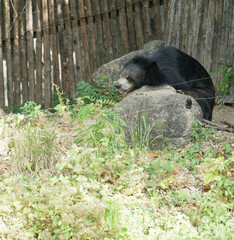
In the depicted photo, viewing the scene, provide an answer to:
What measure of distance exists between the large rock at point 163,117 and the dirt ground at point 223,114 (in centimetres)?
175

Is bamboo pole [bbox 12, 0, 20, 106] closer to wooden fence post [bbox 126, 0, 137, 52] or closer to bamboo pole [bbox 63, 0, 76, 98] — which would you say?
bamboo pole [bbox 63, 0, 76, 98]

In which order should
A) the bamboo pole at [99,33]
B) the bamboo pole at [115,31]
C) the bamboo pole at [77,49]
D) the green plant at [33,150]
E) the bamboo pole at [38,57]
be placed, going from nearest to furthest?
the green plant at [33,150] < the bamboo pole at [115,31] < the bamboo pole at [99,33] < the bamboo pole at [77,49] < the bamboo pole at [38,57]

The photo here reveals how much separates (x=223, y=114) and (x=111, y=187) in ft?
11.2

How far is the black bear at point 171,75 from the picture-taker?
5.65 meters

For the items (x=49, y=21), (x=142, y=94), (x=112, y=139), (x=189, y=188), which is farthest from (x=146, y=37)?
(x=189, y=188)

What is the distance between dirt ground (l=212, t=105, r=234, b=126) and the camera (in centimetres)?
625

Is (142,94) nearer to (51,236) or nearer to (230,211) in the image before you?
(230,211)

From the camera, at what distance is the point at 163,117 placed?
4.55 metres

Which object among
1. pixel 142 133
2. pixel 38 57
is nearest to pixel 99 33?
pixel 38 57

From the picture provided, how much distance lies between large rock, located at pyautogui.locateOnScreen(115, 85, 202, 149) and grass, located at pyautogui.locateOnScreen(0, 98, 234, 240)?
14 cm

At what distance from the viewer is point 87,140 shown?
13.9 ft

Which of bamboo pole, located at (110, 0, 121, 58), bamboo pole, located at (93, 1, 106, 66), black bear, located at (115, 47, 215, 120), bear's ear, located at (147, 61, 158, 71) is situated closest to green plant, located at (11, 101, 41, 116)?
black bear, located at (115, 47, 215, 120)

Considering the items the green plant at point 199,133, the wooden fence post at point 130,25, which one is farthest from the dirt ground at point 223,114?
the wooden fence post at point 130,25

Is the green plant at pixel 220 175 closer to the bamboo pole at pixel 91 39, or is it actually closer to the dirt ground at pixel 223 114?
the dirt ground at pixel 223 114
